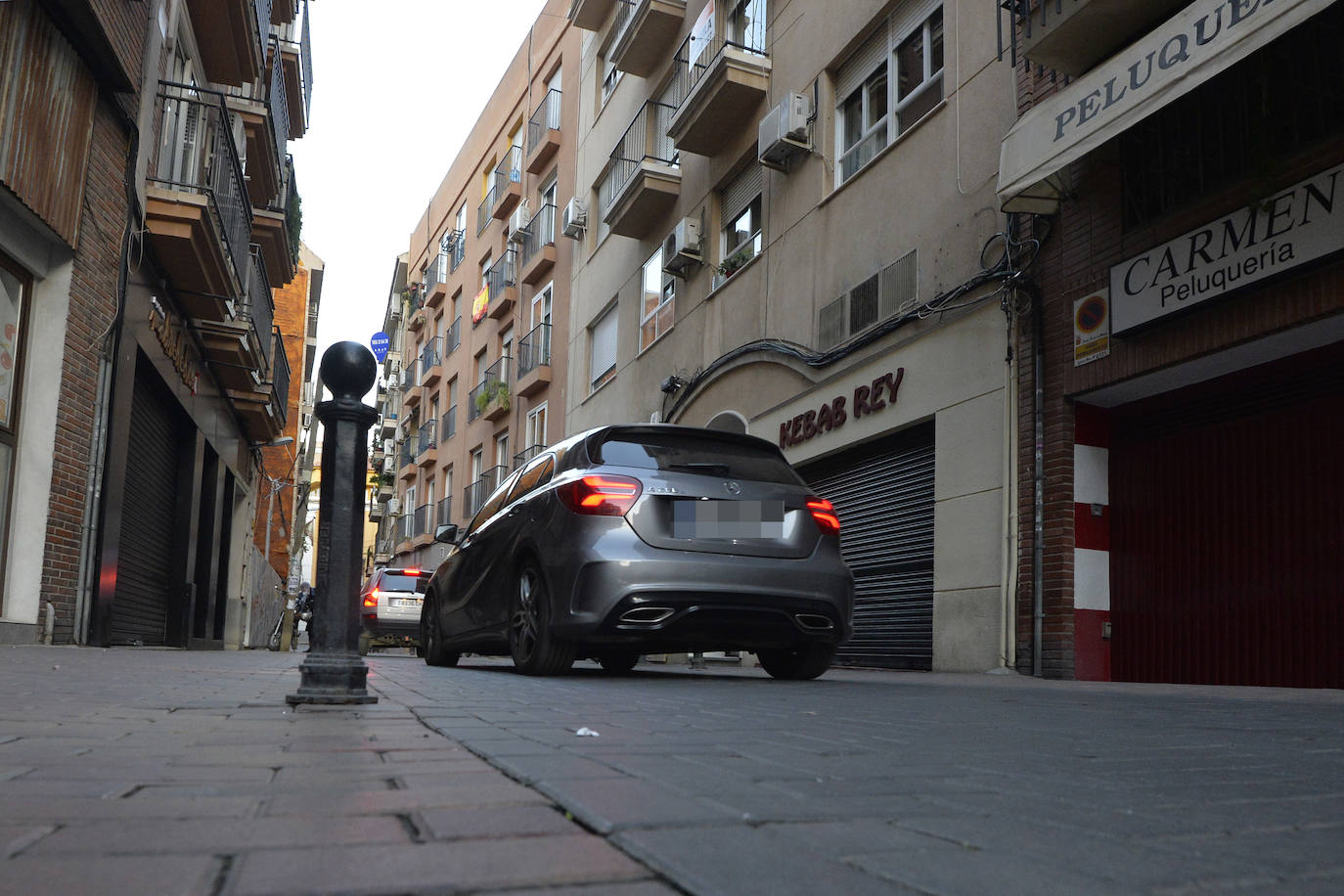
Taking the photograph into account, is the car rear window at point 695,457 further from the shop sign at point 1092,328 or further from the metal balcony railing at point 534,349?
the metal balcony railing at point 534,349

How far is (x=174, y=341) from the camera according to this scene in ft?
49.5

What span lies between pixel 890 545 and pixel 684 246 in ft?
24.6

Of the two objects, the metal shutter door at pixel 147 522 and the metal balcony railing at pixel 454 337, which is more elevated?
the metal balcony railing at pixel 454 337

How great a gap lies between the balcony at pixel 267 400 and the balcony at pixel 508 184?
9.26 meters

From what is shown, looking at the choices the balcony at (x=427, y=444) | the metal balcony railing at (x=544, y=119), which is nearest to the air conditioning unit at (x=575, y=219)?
the metal balcony railing at (x=544, y=119)

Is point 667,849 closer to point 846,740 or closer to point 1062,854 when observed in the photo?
point 1062,854

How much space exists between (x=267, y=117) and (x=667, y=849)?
59.8 feet

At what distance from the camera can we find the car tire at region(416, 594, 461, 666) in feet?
30.2

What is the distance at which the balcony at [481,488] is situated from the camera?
3038cm

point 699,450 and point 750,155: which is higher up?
point 750,155

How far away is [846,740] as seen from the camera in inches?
138

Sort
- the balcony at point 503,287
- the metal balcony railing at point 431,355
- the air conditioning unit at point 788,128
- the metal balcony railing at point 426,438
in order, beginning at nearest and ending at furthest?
1. the air conditioning unit at point 788,128
2. the balcony at point 503,287
3. the metal balcony railing at point 426,438
4. the metal balcony railing at point 431,355

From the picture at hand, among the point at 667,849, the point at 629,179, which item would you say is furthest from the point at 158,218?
the point at 667,849

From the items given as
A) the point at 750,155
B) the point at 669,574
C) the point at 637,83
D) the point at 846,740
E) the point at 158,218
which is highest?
the point at 637,83
